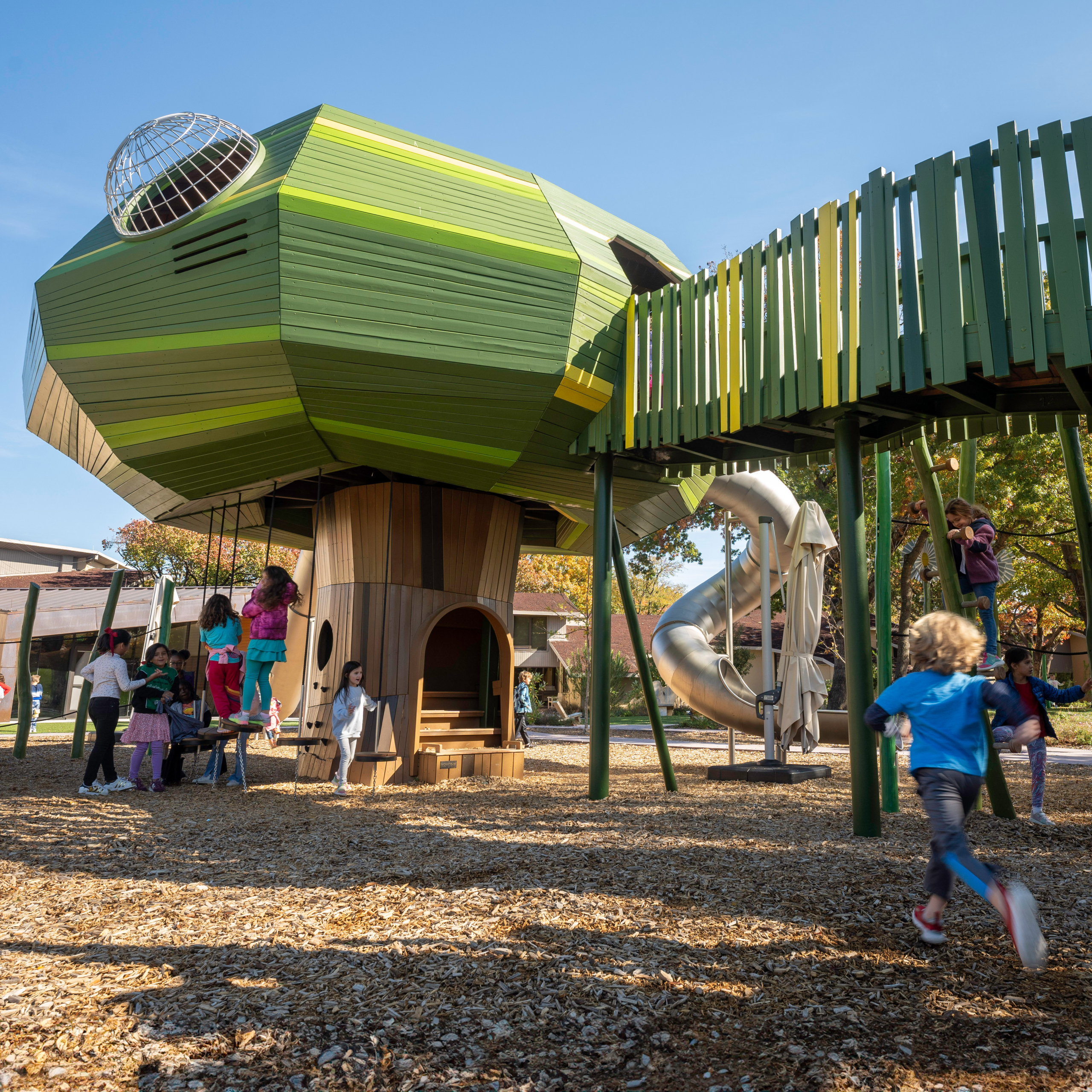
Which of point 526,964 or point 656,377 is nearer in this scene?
point 526,964

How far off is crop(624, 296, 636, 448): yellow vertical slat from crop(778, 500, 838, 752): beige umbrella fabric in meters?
4.33

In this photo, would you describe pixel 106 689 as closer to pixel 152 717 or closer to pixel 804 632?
pixel 152 717

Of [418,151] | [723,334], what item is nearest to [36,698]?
[418,151]

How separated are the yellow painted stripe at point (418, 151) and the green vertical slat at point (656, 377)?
78.9 inches

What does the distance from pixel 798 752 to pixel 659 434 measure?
11.6 m

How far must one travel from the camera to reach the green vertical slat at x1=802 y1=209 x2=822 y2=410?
7.49 meters

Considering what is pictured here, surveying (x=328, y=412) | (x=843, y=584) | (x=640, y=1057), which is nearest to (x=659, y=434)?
(x=843, y=584)

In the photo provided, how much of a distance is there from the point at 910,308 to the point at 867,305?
413 mm

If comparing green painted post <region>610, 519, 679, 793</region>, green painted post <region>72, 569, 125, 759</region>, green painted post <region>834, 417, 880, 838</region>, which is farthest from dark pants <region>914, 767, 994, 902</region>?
green painted post <region>72, 569, 125, 759</region>

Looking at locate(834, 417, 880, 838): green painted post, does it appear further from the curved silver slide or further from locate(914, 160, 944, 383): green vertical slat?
the curved silver slide

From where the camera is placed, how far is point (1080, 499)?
8188 mm

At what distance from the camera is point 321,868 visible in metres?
5.91

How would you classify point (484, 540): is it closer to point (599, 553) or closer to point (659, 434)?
point (599, 553)

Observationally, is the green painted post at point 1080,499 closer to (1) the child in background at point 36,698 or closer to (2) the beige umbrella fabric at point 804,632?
(2) the beige umbrella fabric at point 804,632
